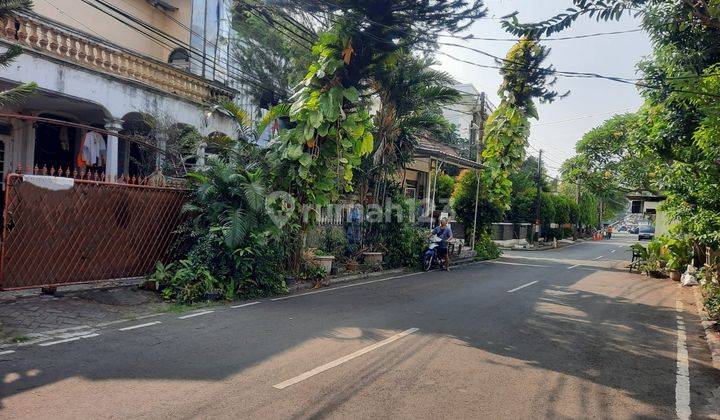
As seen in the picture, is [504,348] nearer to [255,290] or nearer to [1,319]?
[255,290]

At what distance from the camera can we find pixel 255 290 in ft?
31.7

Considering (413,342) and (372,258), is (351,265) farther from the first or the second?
(413,342)

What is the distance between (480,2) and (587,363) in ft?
28.8

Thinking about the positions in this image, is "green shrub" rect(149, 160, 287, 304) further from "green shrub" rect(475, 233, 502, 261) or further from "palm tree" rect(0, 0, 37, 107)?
"green shrub" rect(475, 233, 502, 261)

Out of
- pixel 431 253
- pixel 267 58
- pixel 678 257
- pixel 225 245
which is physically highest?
pixel 267 58

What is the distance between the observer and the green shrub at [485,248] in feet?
69.9

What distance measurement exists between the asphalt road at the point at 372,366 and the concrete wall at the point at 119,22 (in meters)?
9.36

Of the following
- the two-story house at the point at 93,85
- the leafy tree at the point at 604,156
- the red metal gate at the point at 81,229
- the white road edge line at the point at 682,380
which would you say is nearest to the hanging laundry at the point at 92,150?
the two-story house at the point at 93,85

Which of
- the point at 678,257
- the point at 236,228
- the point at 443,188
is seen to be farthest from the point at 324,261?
the point at 443,188

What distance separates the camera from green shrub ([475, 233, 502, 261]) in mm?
21319

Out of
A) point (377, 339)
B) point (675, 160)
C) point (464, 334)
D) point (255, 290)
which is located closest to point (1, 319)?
point (255, 290)

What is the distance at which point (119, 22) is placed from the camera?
16.5 m

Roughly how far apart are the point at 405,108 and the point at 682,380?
10877 millimetres

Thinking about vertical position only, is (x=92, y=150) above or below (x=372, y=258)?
above
